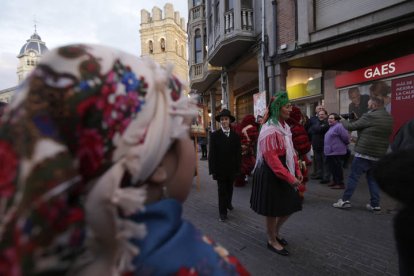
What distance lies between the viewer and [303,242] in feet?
12.6

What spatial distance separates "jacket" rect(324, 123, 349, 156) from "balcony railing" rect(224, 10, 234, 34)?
662 centimetres

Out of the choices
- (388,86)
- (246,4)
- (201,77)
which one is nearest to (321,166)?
(388,86)

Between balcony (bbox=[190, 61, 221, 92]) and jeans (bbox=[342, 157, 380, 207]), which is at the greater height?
balcony (bbox=[190, 61, 221, 92])

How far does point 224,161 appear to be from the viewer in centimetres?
521

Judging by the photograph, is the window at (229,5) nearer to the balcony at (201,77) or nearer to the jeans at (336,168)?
the balcony at (201,77)

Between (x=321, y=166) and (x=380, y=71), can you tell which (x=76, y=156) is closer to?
(x=321, y=166)

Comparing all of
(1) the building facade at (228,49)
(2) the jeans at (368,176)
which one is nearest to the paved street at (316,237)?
(2) the jeans at (368,176)

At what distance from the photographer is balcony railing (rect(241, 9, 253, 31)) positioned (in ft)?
38.4

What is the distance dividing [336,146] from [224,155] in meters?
3.12

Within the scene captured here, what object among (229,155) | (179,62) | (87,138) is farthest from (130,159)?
(179,62)

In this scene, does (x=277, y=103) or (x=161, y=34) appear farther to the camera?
(x=161, y=34)

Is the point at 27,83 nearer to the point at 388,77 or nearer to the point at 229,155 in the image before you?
the point at 229,155

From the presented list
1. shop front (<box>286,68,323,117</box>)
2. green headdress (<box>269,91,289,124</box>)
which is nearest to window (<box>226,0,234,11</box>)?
shop front (<box>286,68,323,117</box>)

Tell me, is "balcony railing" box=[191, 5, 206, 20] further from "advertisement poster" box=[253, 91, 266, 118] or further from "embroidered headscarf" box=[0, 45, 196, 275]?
"embroidered headscarf" box=[0, 45, 196, 275]
